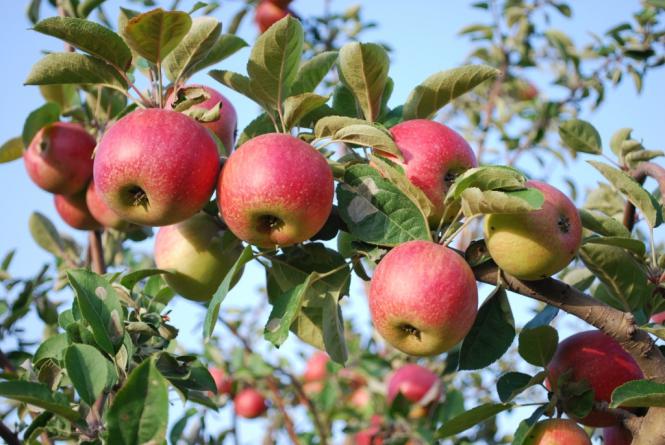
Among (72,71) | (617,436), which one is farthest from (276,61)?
(617,436)

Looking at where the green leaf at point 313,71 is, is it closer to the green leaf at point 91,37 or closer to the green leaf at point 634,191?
the green leaf at point 91,37

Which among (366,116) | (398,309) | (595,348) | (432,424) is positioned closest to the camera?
(398,309)

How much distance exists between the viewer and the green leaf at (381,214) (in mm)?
1518

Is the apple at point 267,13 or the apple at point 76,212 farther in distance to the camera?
the apple at point 267,13

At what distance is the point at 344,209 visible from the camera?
1.56m

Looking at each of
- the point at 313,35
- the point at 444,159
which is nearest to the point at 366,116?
the point at 444,159

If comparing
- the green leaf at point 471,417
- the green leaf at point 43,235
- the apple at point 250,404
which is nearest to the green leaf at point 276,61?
the green leaf at point 471,417

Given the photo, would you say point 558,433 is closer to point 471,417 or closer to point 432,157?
point 471,417

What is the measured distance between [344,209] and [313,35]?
148 inches

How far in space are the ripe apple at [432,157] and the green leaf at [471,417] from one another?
40 centimetres

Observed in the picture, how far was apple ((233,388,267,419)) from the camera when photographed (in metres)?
5.46

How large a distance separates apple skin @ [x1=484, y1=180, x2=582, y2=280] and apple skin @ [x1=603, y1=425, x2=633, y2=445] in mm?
432

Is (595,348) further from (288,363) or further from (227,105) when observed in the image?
(288,363)

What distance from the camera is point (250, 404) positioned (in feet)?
17.9
